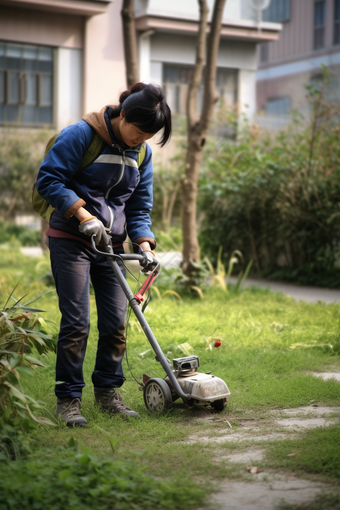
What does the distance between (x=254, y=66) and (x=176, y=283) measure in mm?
13987

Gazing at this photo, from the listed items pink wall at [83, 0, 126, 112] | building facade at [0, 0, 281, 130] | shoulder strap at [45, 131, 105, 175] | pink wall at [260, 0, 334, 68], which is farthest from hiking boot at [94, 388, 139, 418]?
pink wall at [260, 0, 334, 68]

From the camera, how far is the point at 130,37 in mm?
7695

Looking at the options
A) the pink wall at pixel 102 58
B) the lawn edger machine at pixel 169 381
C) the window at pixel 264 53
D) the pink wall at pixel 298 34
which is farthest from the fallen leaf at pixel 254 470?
the window at pixel 264 53

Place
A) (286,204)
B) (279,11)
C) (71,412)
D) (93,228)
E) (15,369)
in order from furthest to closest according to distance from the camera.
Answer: (279,11) < (286,204) < (71,412) < (93,228) < (15,369)

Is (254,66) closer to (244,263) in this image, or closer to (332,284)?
(244,263)

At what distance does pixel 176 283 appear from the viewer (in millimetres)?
7398

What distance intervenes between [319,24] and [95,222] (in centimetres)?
2267

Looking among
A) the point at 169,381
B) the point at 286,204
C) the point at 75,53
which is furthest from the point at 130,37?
the point at 75,53

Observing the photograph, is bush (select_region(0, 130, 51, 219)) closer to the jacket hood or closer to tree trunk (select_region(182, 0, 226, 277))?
tree trunk (select_region(182, 0, 226, 277))

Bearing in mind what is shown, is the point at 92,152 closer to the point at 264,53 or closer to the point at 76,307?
the point at 76,307

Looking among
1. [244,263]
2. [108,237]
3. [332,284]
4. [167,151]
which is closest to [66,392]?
[108,237]

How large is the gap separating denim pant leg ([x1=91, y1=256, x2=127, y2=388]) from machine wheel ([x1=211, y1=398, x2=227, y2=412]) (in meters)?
0.58

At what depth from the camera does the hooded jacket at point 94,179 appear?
337 centimetres

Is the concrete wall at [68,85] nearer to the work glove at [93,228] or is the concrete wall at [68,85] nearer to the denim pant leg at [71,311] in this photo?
the denim pant leg at [71,311]
